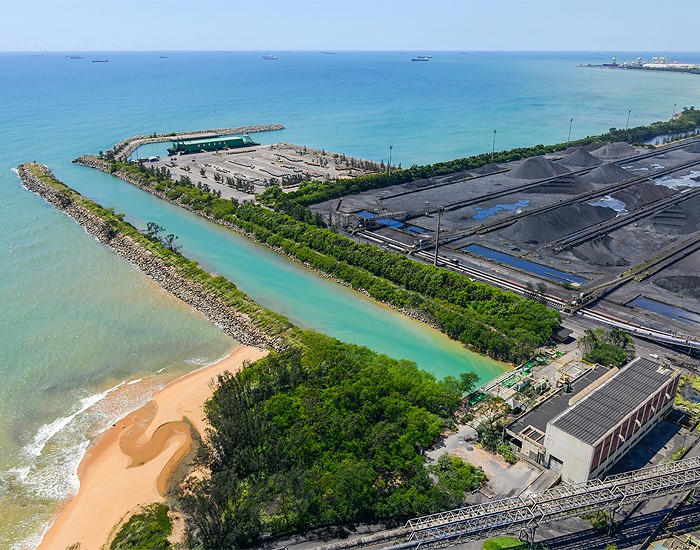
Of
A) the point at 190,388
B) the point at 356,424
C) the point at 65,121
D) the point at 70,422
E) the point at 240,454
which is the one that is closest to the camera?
the point at 240,454

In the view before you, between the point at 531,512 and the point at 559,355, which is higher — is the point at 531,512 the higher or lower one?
the higher one

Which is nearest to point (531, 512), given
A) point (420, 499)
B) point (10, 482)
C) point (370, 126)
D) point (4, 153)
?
point (420, 499)

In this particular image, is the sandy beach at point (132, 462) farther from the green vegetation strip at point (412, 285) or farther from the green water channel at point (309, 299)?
the green vegetation strip at point (412, 285)

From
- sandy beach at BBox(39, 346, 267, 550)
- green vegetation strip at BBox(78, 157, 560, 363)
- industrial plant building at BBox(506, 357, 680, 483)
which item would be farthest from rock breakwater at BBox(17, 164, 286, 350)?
industrial plant building at BBox(506, 357, 680, 483)

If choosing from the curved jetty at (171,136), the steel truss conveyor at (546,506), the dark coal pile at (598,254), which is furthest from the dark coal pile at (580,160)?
the steel truss conveyor at (546,506)

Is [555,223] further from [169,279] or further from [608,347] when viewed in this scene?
[169,279]

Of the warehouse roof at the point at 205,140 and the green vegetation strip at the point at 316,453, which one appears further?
the warehouse roof at the point at 205,140

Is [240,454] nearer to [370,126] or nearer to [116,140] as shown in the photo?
[116,140]
